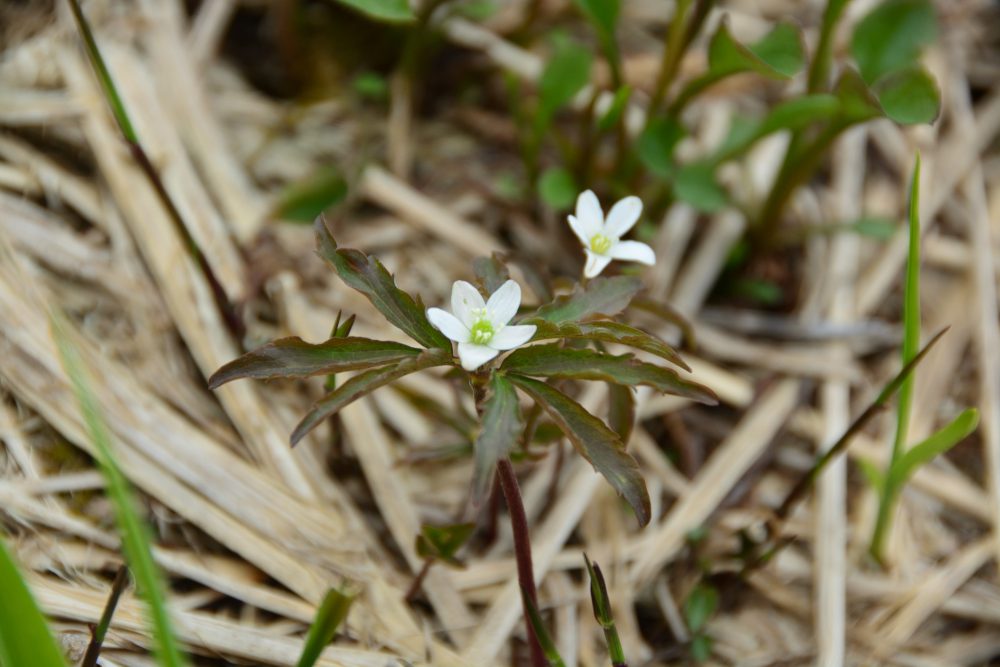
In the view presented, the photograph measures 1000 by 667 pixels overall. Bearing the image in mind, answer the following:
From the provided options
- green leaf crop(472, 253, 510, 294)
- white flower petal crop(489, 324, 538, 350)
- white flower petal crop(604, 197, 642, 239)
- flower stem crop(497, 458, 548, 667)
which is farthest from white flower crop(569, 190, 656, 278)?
flower stem crop(497, 458, 548, 667)

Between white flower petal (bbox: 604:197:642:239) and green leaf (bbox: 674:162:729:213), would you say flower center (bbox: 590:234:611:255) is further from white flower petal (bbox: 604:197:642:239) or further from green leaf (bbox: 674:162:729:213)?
green leaf (bbox: 674:162:729:213)

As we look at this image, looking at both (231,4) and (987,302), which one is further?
(231,4)

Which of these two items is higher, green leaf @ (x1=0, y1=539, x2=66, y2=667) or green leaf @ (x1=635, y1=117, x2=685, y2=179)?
green leaf @ (x1=635, y1=117, x2=685, y2=179)

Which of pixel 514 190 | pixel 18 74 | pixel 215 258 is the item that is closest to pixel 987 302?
pixel 514 190

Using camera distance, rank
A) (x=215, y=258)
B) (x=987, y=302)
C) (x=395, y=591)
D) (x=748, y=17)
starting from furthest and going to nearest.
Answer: (x=748, y=17), (x=987, y=302), (x=215, y=258), (x=395, y=591)

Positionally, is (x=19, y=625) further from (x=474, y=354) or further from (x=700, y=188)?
(x=700, y=188)

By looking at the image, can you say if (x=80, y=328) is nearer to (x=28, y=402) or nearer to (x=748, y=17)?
(x=28, y=402)
